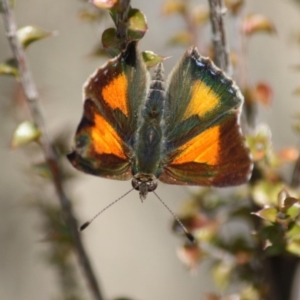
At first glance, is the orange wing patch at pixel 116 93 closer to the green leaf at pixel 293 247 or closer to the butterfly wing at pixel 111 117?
the butterfly wing at pixel 111 117

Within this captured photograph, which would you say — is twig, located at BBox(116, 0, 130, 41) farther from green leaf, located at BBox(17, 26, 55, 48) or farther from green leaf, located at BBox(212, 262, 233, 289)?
green leaf, located at BBox(212, 262, 233, 289)

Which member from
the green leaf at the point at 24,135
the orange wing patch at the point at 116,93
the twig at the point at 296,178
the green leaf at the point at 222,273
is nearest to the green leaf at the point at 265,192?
the twig at the point at 296,178

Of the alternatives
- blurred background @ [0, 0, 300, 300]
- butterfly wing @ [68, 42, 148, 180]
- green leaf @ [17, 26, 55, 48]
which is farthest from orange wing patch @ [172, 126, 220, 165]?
blurred background @ [0, 0, 300, 300]

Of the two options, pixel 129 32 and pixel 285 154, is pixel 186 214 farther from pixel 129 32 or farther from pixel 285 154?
pixel 129 32

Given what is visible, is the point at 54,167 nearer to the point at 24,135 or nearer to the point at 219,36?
the point at 24,135

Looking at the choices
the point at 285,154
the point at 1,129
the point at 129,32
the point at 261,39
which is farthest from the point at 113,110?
the point at 261,39

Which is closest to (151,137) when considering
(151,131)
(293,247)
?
(151,131)
